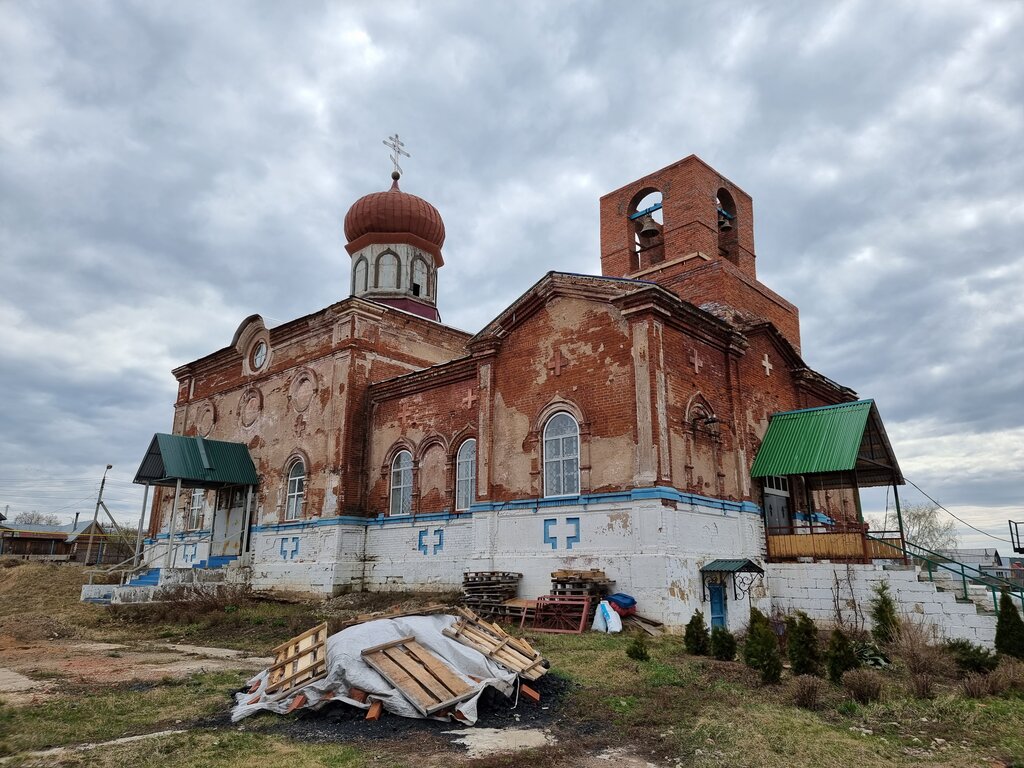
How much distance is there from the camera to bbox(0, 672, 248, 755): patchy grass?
6547 millimetres

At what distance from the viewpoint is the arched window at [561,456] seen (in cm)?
1465

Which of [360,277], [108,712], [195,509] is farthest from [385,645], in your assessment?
[360,277]

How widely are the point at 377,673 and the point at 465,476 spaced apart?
10477 millimetres

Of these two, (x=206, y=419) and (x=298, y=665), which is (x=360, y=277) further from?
(x=298, y=665)

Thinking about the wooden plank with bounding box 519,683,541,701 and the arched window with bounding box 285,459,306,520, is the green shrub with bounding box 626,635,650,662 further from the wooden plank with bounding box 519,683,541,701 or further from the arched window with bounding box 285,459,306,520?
the arched window with bounding box 285,459,306,520

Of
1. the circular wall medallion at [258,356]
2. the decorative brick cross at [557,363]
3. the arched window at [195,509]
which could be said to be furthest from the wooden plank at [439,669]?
the arched window at [195,509]

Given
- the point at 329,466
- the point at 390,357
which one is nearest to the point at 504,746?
the point at 329,466

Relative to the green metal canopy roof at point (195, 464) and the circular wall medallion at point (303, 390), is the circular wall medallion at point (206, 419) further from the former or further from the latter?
the circular wall medallion at point (303, 390)

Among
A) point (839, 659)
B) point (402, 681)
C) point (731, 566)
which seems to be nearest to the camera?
point (402, 681)

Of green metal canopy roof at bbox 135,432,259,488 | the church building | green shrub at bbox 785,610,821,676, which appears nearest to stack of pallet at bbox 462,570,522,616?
the church building

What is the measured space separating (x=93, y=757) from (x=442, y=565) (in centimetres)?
1180

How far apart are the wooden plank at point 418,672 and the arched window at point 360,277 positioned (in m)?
18.8

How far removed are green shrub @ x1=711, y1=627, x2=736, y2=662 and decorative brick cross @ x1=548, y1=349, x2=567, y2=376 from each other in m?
6.37

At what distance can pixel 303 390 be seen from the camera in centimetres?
2114
